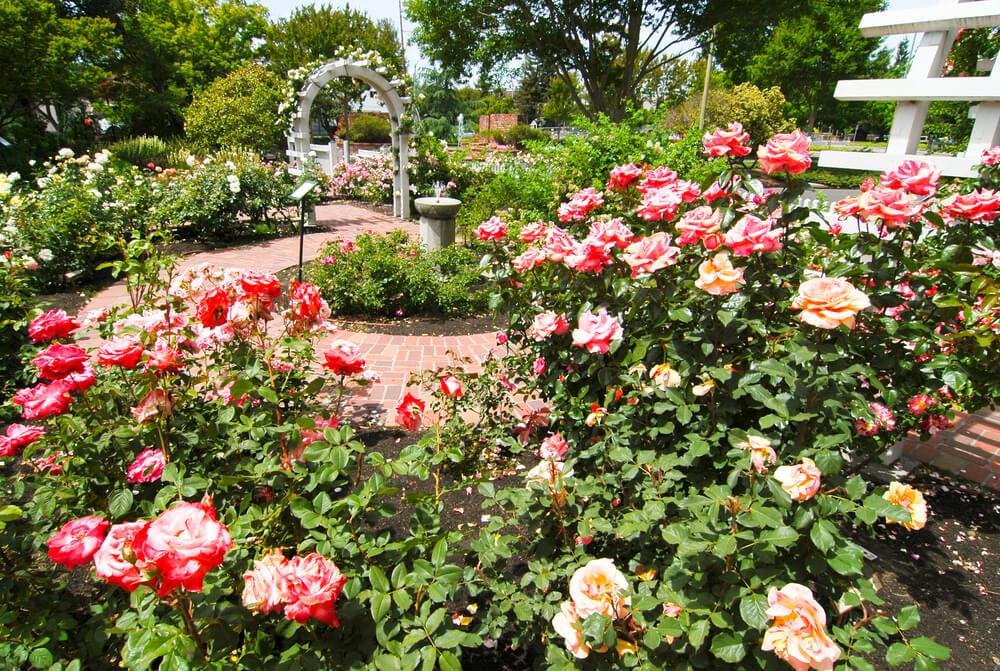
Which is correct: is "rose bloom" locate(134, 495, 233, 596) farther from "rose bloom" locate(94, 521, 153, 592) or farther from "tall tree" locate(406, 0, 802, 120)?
"tall tree" locate(406, 0, 802, 120)

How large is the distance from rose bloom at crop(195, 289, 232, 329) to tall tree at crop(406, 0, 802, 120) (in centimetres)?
1417

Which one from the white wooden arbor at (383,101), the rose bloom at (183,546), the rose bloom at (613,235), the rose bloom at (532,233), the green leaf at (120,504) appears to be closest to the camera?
the rose bloom at (183,546)

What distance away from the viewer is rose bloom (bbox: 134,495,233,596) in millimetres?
844

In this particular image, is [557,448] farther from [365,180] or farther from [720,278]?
[365,180]

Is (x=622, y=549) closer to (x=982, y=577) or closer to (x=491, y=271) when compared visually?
(x=491, y=271)

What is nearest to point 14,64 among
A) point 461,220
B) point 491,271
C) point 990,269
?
point 461,220

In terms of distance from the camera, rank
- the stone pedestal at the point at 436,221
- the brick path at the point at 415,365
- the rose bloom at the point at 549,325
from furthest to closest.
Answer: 1. the stone pedestal at the point at 436,221
2. the brick path at the point at 415,365
3. the rose bloom at the point at 549,325

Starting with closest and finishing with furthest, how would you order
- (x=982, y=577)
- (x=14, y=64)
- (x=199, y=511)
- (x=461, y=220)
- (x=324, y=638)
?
(x=199, y=511) → (x=324, y=638) → (x=982, y=577) → (x=461, y=220) → (x=14, y=64)

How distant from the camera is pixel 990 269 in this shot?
1.72m

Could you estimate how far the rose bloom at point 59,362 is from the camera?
1.39 metres

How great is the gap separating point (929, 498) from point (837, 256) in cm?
191

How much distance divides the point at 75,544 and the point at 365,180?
13159 mm

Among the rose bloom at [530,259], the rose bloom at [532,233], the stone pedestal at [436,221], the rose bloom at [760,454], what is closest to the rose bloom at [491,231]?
the rose bloom at [532,233]

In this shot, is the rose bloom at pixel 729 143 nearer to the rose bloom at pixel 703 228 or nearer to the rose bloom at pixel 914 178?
the rose bloom at pixel 703 228
